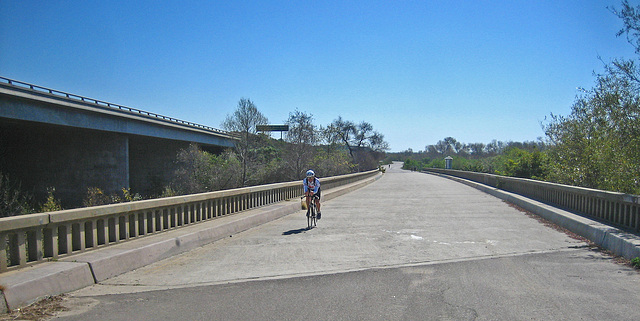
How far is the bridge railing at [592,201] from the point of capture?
9.25 metres

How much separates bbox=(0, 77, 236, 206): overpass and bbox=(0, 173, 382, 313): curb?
24.7m

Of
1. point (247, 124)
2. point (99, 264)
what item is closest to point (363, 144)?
point (247, 124)

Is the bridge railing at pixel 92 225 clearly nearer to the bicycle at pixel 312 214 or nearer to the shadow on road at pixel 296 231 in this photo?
the shadow on road at pixel 296 231

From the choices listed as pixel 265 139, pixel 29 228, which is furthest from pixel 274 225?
pixel 265 139

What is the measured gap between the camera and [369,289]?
6.28m

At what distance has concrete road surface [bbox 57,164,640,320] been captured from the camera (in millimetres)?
5301

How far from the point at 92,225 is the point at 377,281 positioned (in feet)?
15.6

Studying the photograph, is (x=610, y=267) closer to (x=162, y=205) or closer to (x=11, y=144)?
(x=162, y=205)

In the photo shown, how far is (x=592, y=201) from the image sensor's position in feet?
38.3

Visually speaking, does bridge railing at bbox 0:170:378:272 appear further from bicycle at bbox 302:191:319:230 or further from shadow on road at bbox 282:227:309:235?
bicycle at bbox 302:191:319:230

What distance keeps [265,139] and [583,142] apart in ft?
93.7

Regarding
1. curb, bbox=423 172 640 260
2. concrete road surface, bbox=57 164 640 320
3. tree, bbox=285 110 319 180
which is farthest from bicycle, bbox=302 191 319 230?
tree, bbox=285 110 319 180

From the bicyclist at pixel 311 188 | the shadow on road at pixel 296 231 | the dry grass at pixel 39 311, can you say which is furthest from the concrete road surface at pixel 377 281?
the bicyclist at pixel 311 188

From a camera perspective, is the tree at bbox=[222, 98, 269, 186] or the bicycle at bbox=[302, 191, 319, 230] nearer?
the bicycle at bbox=[302, 191, 319, 230]
